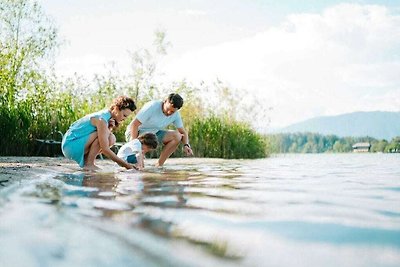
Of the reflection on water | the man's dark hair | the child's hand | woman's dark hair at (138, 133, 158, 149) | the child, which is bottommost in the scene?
the reflection on water

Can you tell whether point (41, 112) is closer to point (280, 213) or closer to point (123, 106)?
point (123, 106)

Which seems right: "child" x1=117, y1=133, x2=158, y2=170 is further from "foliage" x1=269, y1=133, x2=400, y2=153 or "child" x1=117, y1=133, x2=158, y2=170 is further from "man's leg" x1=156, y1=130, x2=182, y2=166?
"foliage" x1=269, y1=133, x2=400, y2=153

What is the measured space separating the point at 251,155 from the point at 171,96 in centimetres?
1013

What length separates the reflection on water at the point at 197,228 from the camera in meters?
1.49

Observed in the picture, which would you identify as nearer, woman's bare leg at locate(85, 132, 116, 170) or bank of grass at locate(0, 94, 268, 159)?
woman's bare leg at locate(85, 132, 116, 170)

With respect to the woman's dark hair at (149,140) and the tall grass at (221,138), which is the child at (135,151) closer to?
the woman's dark hair at (149,140)

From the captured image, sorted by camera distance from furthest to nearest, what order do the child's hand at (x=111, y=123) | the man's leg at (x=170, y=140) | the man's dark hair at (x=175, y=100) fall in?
the man's leg at (x=170, y=140)
the man's dark hair at (x=175, y=100)
the child's hand at (x=111, y=123)

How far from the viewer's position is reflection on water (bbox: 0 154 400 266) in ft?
4.90

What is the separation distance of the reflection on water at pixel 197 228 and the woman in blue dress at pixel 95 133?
7.30 feet

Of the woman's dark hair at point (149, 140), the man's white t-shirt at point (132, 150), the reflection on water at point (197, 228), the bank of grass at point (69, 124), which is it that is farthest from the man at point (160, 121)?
the bank of grass at point (69, 124)

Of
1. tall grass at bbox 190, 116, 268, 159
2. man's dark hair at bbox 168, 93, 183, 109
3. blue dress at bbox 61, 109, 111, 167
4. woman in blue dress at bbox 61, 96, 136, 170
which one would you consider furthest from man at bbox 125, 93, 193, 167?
tall grass at bbox 190, 116, 268, 159

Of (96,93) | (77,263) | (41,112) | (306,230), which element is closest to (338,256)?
(306,230)

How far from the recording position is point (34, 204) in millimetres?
2703

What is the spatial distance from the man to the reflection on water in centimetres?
320
